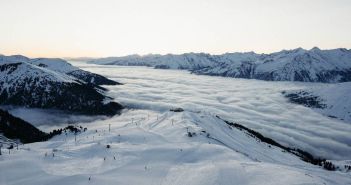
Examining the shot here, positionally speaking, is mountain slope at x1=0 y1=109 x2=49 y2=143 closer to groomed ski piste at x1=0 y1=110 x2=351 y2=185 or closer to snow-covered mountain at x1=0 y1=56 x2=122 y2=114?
groomed ski piste at x1=0 y1=110 x2=351 y2=185

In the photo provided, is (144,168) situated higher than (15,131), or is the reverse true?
(144,168)

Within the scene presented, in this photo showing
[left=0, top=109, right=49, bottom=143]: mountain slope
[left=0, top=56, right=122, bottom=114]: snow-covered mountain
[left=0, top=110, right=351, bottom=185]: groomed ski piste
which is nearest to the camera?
[left=0, top=110, right=351, bottom=185]: groomed ski piste

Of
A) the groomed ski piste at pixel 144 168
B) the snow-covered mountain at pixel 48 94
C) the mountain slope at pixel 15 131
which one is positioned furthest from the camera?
the snow-covered mountain at pixel 48 94

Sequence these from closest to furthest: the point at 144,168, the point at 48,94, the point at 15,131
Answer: the point at 144,168
the point at 15,131
the point at 48,94

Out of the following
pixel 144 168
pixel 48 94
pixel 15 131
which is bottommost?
pixel 15 131

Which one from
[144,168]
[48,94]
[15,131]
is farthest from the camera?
[48,94]

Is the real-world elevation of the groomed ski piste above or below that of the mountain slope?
above

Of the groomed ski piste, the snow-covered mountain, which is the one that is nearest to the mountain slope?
the groomed ski piste

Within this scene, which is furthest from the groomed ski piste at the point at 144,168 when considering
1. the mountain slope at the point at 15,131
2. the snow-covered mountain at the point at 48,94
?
the snow-covered mountain at the point at 48,94

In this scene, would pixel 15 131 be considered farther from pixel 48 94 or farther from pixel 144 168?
pixel 48 94

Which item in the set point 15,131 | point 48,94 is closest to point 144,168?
point 15,131

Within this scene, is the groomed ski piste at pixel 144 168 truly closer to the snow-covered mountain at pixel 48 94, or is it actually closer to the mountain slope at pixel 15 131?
the mountain slope at pixel 15 131

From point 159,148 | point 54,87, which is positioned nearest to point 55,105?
point 54,87
